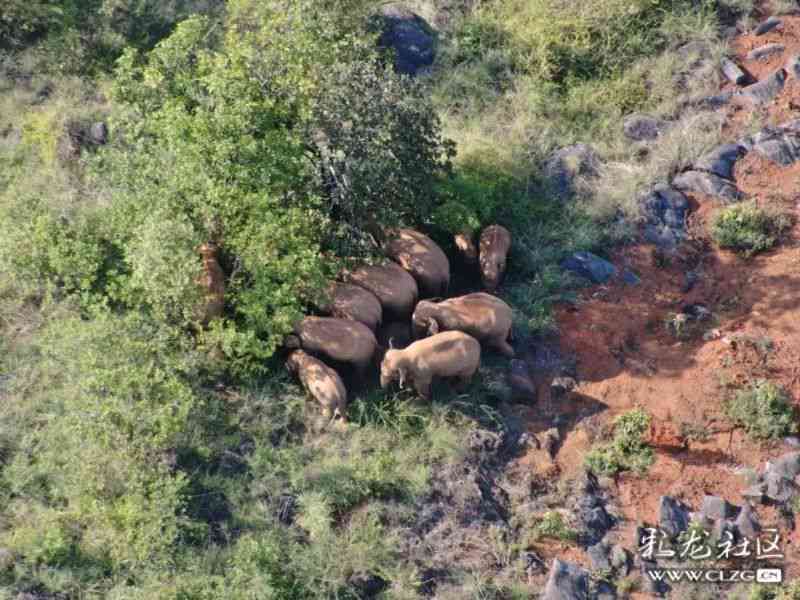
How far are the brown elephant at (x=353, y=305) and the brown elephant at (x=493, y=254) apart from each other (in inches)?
56.3

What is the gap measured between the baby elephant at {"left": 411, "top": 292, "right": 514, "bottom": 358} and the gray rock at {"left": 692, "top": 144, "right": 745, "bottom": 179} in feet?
12.3

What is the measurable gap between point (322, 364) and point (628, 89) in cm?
646

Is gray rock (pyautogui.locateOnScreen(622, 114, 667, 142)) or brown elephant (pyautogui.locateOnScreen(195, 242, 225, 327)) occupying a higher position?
gray rock (pyautogui.locateOnScreen(622, 114, 667, 142))

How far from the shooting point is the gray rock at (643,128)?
1256 centimetres

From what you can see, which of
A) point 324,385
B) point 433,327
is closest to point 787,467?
point 433,327

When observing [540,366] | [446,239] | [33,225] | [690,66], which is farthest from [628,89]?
[33,225]

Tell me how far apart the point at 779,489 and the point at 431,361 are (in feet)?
11.0

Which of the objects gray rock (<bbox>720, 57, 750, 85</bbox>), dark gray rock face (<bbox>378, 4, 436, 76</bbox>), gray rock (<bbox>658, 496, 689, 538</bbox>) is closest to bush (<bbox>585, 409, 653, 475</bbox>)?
gray rock (<bbox>658, 496, 689, 538</bbox>)

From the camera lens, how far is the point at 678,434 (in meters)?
9.19

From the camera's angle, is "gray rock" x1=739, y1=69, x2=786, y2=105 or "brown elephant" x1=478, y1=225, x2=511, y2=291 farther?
"gray rock" x1=739, y1=69, x2=786, y2=105

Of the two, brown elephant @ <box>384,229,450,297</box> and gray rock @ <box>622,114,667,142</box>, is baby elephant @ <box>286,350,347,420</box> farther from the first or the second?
gray rock @ <box>622,114,667,142</box>

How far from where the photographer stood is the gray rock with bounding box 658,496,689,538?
8500 mm

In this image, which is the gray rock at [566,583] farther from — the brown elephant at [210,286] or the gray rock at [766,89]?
the gray rock at [766,89]

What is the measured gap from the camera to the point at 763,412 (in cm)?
916
